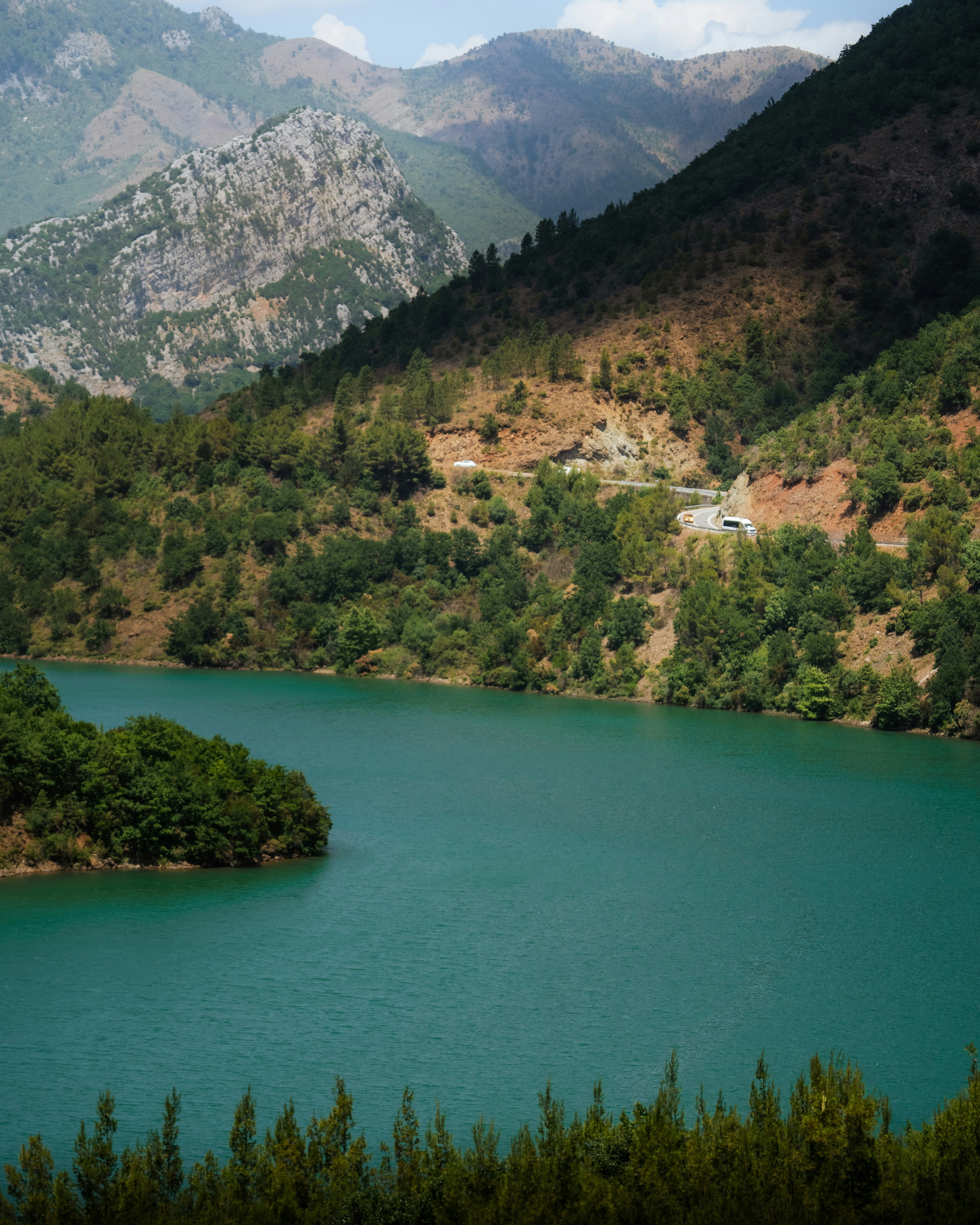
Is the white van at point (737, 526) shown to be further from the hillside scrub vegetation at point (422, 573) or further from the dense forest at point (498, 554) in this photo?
the hillside scrub vegetation at point (422, 573)

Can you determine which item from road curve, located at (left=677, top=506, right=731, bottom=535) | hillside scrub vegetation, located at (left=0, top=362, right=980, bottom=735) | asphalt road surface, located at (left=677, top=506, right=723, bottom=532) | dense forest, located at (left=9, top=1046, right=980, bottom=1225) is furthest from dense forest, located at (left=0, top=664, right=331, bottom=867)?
asphalt road surface, located at (left=677, top=506, right=723, bottom=532)

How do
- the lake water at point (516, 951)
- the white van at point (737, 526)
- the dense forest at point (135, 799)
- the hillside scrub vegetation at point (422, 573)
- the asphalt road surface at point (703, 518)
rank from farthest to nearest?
1. the asphalt road surface at point (703, 518)
2. the white van at point (737, 526)
3. the hillside scrub vegetation at point (422, 573)
4. the dense forest at point (135, 799)
5. the lake water at point (516, 951)

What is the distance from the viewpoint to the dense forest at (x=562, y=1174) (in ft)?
62.8

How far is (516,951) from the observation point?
35.1 metres

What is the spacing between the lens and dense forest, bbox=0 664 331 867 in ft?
133

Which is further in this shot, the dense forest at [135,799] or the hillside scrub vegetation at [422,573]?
the hillside scrub vegetation at [422,573]

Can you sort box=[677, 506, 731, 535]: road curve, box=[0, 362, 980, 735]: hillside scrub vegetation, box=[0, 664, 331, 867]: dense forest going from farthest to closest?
1. box=[677, 506, 731, 535]: road curve
2. box=[0, 362, 980, 735]: hillside scrub vegetation
3. box=[0, 664, 331, 867]: dense forest

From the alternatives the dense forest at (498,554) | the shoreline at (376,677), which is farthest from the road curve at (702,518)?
the shoreline at (376,677)

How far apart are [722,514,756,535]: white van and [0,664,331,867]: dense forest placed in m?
52.5

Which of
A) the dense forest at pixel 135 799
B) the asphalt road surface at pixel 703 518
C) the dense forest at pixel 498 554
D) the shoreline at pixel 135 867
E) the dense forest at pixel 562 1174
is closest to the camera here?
the dense forest at pixel 562 1174

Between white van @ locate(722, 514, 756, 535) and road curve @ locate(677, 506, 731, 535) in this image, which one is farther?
road curve @ locate(677, 506, 731, 535)

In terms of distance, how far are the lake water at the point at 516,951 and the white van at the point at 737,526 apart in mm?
31231

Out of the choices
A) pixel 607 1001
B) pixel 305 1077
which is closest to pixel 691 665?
pixel 607 1001

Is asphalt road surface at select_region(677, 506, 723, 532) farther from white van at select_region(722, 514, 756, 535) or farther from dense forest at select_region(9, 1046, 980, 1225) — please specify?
dense forest at select_region(9, 1046, 980, 1225)
